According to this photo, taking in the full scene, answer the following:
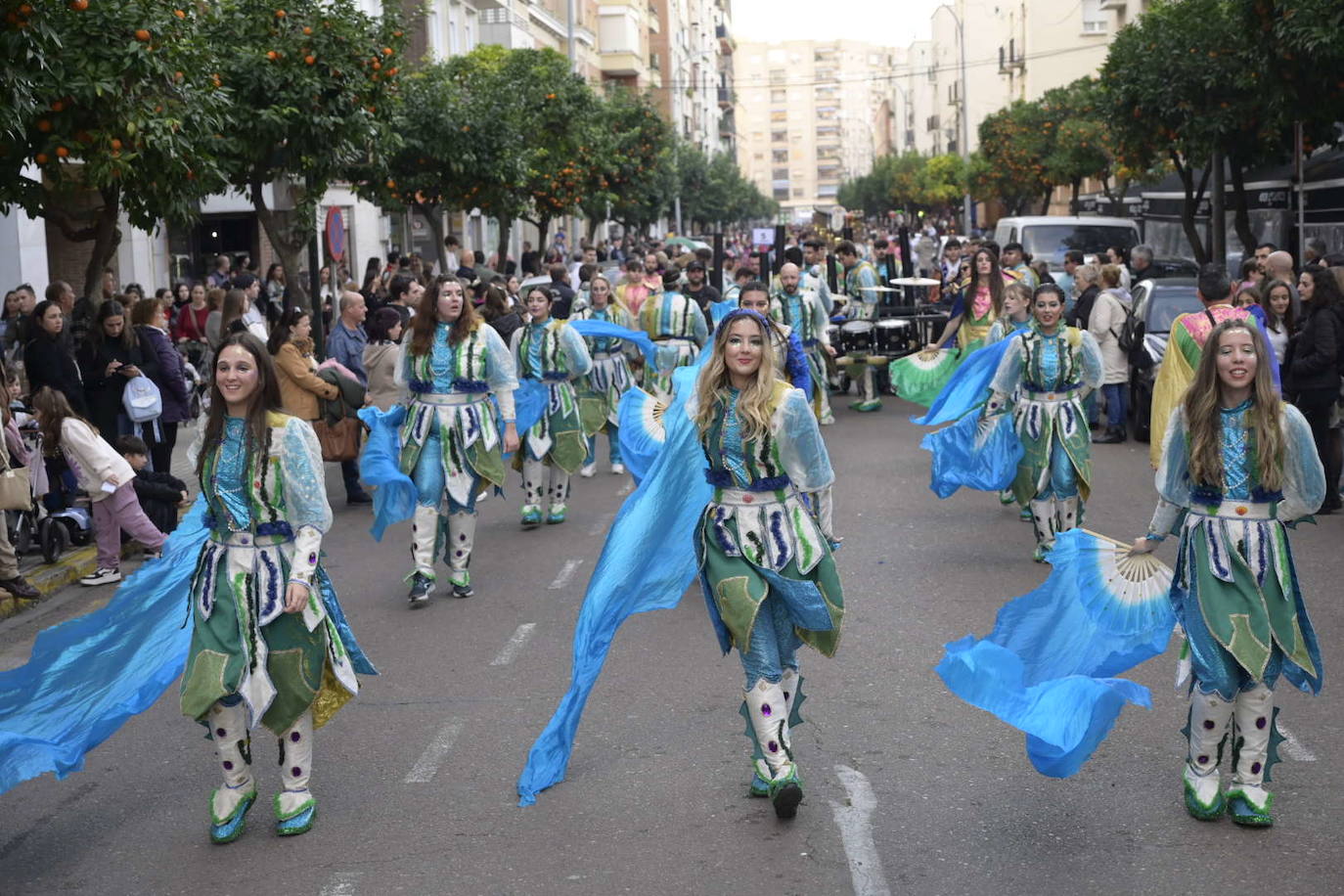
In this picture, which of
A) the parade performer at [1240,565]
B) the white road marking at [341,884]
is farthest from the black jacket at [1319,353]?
the white road marking at [341,884]

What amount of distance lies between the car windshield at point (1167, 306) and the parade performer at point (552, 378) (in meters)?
7.44

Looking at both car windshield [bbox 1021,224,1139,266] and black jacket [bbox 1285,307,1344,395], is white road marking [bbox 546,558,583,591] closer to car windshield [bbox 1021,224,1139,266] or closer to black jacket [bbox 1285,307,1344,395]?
black jacket [bbox 1285,307,1344,395]

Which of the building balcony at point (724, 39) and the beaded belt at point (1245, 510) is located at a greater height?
the building balcony at point (724, 39)

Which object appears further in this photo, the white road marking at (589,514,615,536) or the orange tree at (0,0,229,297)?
the white road marking at (589,514,615,536)

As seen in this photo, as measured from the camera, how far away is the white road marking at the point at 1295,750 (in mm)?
6663

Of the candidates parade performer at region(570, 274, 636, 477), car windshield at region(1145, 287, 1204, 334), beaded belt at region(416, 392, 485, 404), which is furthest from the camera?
car windshield at region(1145, 287, 1204, 334)

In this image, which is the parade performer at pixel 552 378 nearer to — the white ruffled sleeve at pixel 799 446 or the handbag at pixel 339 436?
the handbag at pixel 339 436

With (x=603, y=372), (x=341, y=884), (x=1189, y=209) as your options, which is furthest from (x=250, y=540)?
(x=1189, y=209)

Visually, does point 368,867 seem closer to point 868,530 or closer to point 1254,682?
point 1254,682

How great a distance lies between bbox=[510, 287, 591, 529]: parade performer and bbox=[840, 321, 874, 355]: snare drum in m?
9.36

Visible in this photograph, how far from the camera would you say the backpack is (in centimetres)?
1282

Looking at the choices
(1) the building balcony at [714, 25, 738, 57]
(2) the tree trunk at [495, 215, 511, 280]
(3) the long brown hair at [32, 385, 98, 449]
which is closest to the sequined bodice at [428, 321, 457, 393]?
(3) the long brown hair at [32, 385, 98, 449]

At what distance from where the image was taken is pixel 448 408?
1012 centimetres

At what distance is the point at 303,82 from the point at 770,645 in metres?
12.1
